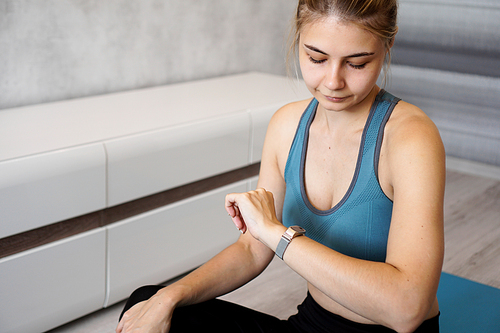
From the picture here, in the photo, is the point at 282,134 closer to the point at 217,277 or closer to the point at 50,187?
the point at 217,277

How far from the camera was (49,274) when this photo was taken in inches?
61.2

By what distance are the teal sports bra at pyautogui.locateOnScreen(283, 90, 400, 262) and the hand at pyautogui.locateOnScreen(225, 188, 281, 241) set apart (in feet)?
0.42

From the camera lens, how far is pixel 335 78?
91cm

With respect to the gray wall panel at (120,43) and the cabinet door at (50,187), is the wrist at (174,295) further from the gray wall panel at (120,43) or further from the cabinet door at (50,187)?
the gray wall panel at (120,43)

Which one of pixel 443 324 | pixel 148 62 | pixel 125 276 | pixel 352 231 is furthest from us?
pixel 148 62

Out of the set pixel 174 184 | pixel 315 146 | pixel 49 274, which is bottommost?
pixel 49 274

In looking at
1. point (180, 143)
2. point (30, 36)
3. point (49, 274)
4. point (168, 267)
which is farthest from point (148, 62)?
point (49, 274)

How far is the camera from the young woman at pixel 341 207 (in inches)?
33.9

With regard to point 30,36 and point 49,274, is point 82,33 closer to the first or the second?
point 30,36

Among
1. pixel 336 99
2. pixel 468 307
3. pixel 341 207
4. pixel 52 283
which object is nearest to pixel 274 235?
pixel 341 207

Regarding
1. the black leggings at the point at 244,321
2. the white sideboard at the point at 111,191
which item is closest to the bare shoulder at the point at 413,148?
the black leggings at the point at 244,321

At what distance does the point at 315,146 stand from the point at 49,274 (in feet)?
3.15

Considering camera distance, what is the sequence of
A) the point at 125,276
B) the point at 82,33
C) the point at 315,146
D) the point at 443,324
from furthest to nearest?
the point at 82,33, the point at 125,276, the point at 443,324, the point at 315,146

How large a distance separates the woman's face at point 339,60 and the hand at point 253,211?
0.23m
